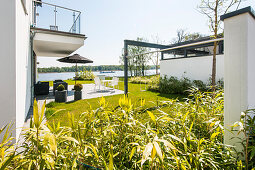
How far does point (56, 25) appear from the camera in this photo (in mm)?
7176

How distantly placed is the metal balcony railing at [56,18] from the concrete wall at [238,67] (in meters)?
7.45

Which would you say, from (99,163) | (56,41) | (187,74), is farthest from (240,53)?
(187,74)

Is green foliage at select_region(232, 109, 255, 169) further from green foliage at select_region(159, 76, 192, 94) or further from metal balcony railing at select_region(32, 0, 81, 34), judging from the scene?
metal balcony railing at select_region(32, 0, 81, 34)

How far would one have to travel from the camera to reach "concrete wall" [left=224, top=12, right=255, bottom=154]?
1.37m

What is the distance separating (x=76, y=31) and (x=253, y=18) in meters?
7.64

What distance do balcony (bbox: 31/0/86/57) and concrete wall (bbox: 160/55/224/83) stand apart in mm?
7330

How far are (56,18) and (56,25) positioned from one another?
0.37m

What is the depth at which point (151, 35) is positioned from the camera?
20.9 meters

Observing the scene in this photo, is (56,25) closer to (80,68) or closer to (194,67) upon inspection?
(194,67)

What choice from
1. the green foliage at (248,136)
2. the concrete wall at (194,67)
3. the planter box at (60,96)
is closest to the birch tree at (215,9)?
the concrete wall at (194,67)

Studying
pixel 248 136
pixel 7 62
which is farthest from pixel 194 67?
pixel 7 62

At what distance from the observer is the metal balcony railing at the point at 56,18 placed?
6.89m

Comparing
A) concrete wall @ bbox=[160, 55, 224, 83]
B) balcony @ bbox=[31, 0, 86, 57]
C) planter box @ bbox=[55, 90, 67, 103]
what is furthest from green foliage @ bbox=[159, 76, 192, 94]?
planter box @ bbox=[55, 90, 67, 103]

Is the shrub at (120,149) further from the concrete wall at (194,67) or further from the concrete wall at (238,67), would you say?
the concrete wall at (194,67)
